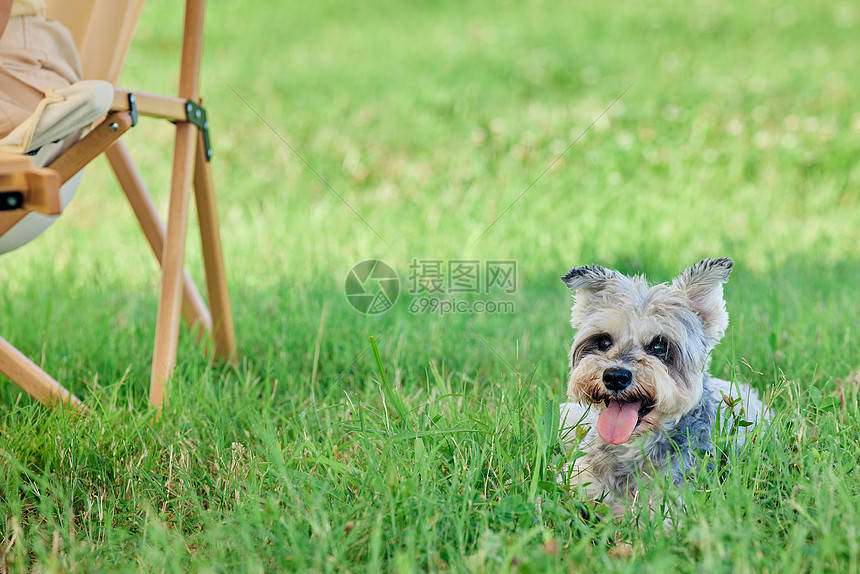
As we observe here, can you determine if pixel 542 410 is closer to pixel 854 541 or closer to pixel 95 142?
pixel 854 541

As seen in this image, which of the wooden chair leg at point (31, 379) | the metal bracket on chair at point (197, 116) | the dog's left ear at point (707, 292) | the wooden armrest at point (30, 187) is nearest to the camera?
the wooden armrest at point (30, 187)

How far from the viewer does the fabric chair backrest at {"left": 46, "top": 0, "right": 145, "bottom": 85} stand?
2.79m

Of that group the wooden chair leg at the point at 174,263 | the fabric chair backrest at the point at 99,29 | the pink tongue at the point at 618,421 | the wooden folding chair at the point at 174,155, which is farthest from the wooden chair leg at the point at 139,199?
the pink tongue at the point at 618,421

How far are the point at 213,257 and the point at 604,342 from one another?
1781 millimetres

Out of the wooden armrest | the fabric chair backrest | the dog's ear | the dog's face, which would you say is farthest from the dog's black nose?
the fabric chair backrest

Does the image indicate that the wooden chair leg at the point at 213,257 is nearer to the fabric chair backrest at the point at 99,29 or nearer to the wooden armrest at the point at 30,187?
A: the fabric chair backrest at the point at 99,29

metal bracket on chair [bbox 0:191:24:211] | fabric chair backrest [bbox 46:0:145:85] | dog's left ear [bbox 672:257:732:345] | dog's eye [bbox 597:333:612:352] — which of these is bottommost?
dog's eye [bbox 597:333:612:352]

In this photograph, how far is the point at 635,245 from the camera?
5.26m

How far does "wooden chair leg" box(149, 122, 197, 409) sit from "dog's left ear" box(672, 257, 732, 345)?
1.78 meters

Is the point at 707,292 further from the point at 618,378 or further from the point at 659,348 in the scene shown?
the point at 618,378

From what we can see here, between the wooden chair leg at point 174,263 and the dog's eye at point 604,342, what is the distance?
151 cm

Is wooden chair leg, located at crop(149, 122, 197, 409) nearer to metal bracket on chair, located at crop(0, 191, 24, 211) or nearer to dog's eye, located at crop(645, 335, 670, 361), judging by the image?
metal bracket on chair, located at crop(0, 191, 24, 211)

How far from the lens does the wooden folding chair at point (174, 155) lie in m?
2.60

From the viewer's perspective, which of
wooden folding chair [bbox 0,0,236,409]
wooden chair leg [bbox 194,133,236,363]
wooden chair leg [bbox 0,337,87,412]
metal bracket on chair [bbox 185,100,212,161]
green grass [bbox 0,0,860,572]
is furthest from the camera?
wooden chair leg [bbox 194,133,236,363]
